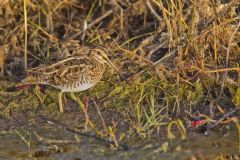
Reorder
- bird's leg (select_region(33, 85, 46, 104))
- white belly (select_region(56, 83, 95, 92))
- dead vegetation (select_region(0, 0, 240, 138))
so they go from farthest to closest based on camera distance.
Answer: bird's leg (select_region(33, 85, 46, 104)) < white belly (select_region(56, 83, 95, 92)) < dead vegetation (select_region(0, 0, 240, 138))

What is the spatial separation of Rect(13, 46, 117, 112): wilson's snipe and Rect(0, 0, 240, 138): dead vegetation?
0.21 meters

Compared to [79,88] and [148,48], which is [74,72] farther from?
[148,48]

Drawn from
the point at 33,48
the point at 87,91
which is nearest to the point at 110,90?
the point at 87,91

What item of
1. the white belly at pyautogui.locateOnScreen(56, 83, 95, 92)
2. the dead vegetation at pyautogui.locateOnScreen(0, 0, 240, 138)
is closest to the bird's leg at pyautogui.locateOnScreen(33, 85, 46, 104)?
the dead vegetation at pyautogui.locateOnScreen(0, 0, 240, 138)

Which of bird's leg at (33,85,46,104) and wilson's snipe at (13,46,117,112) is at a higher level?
wilson's snipe at (13,46,117,112)

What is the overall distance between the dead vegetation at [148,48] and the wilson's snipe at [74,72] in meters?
0.21

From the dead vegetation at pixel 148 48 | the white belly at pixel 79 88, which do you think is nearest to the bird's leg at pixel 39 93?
the dead vegetation at pixel 148 48

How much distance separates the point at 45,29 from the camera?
7949 millimetres

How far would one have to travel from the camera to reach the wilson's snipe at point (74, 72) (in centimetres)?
671

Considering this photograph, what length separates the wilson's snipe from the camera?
22.0ft

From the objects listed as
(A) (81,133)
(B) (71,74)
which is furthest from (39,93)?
(A) (81,133)

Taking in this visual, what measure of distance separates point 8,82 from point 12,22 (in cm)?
84

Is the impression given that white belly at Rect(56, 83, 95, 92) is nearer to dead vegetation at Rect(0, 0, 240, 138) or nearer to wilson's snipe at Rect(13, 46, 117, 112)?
wilson's snipe at Rect(13, 46, 117, 112)

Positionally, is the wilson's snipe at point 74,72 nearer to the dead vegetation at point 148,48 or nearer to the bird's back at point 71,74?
the bird's back at point 71,74
